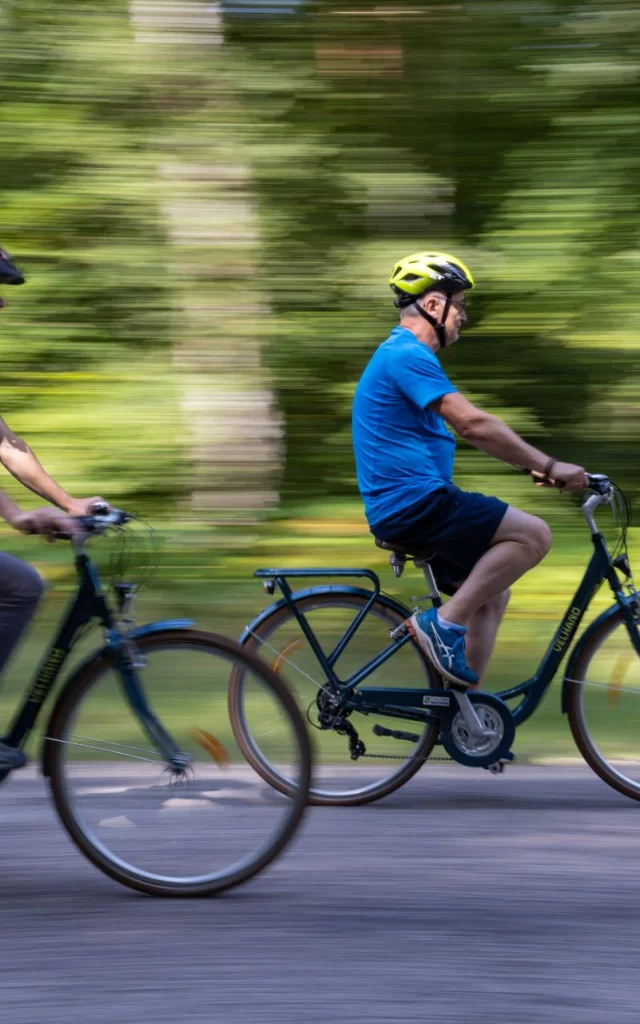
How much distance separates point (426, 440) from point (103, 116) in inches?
201

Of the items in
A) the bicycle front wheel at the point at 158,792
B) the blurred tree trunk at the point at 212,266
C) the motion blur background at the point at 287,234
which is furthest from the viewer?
the blurred tree trunk at the point at 212,266

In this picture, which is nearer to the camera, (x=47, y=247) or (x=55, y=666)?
(x=55, y=666)

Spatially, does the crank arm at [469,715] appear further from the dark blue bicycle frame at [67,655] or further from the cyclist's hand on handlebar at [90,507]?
the cyclist's hand on handlebar at [90,507]

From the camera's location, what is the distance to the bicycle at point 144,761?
12.9 ft

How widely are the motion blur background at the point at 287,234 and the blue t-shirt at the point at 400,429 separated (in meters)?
3.70

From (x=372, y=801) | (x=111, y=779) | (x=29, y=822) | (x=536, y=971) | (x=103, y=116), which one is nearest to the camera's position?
(x=536, y=971)

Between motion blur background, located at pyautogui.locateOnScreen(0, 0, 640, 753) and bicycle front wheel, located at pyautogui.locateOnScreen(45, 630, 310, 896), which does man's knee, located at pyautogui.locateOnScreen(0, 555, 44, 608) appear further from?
motion blur background, located at pyautogui.locateOnScreen(0, 0, 640, 753)

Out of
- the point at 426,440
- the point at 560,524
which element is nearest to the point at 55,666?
the point at 426,440

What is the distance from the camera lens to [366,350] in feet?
28.9

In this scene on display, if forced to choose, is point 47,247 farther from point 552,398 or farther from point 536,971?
point 536,971

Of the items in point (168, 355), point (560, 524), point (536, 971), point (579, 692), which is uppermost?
point (536, 971)

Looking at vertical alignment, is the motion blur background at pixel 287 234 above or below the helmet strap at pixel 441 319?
below

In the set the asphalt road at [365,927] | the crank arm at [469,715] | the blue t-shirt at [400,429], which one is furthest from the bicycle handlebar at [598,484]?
the asphalt road at [365,927]

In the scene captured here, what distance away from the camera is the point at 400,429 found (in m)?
4.71
